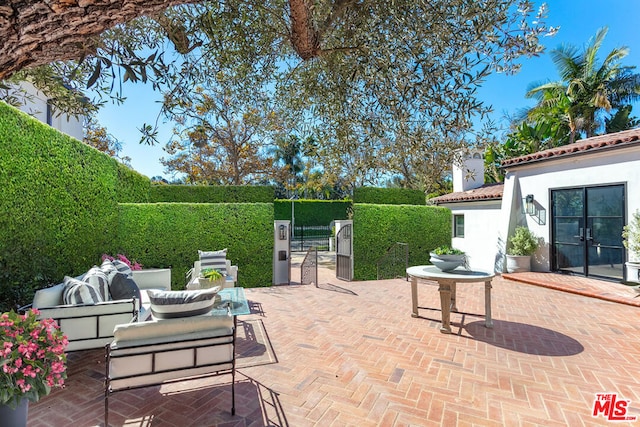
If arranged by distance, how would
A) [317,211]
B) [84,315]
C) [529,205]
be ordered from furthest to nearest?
[317,211], [529,205], [84,315]

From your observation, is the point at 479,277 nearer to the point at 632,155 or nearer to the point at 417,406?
the point at 417,406

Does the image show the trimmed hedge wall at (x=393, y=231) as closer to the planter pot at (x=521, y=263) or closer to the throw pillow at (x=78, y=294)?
the planter pot at (x=521, y=263)

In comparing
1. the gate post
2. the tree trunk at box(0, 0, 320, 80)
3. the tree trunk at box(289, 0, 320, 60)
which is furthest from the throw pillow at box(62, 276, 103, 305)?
the gate post

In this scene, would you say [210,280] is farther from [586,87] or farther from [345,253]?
[586,87]

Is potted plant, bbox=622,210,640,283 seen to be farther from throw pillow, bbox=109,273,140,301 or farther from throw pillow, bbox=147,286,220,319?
throw pillow, bbox=109,273,140,301

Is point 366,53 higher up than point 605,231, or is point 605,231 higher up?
point 366,53

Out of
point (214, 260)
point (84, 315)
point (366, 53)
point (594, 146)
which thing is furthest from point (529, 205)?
point (84, 315)

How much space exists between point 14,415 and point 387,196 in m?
12.8

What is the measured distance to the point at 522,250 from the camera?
1020cm

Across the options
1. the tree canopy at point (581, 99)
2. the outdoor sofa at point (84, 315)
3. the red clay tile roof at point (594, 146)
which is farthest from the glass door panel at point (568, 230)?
the outdoor sofa at point (84, 315)

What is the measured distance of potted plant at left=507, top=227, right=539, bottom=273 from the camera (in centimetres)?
1011

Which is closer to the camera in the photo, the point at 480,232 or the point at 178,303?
the point at 178,303

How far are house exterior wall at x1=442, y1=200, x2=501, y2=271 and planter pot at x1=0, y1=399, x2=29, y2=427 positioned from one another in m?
12.9

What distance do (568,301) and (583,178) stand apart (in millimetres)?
3950
